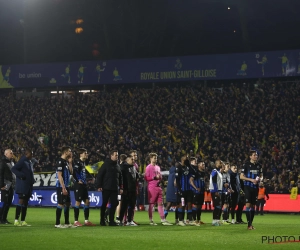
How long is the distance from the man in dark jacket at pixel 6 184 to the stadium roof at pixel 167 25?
32981mm

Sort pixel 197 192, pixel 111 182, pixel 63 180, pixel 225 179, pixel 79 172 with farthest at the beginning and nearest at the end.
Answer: pixel 225 179 → pixel 197 192 → pixel 79 172 → pixel 111 182 → pixel 63 180

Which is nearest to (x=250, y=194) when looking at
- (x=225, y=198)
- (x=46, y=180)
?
(x=225, y=198)

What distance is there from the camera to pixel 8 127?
172ft

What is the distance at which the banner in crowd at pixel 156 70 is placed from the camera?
45906 millimetres

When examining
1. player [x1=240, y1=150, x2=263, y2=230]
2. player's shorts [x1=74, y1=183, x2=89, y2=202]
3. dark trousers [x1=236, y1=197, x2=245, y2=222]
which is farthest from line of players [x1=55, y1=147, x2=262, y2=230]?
player [x1=240, y1=150, x2=263, y2=230]

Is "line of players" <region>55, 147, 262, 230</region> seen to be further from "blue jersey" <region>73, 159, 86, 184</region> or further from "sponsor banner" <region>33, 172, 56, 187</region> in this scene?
"sponsor banner" <region>33, 172, 56, 187</region>

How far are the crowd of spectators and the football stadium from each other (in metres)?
0.09

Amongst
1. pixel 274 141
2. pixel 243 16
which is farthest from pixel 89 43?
pixel 274 141

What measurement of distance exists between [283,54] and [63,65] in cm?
1735

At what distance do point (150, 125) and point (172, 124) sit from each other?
4.90 ft

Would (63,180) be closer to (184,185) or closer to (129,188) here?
(129,188)

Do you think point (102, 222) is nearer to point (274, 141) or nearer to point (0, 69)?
point (274, 141)

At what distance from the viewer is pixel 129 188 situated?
21.9m

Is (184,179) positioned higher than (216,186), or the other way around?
(184,179)
